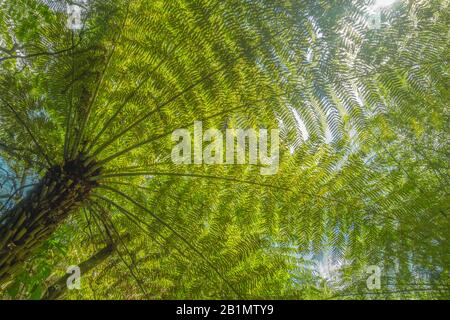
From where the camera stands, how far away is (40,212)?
1.59 metres

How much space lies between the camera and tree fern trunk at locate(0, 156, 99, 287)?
1488 millimetres

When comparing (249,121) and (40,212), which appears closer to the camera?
(40,212)

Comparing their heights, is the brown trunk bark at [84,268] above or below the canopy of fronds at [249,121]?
below

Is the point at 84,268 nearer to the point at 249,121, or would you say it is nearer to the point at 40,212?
the point at 40,212

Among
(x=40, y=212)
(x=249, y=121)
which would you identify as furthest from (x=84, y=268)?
(x=249, y=121)

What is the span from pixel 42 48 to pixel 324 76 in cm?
164

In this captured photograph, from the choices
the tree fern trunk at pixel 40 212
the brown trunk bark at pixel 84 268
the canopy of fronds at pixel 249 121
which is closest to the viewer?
the tree fern trunk at pixel 40 212

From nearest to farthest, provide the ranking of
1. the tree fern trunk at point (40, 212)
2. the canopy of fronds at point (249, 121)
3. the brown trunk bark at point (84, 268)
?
the tree fern trunk at point (40, 212)
the canopy of fronds at point (249, 121)
the brown trunk bark at point (84, 268)

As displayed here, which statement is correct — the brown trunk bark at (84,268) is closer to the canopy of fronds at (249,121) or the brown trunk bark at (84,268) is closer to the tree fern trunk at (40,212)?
the canopy of fronds at (249,121)

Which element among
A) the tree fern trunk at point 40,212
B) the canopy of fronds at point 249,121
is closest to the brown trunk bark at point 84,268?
the canopy of fronds at point 249,121

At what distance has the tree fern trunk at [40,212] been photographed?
149cm

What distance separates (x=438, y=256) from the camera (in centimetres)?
199

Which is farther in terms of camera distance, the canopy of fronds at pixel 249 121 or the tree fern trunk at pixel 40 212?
the canopy of fronds at pixel 249 121

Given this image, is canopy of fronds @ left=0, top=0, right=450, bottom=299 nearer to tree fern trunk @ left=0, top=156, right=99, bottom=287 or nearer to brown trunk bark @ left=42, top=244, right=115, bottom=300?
tree fern trunk @ left=0, top=156, right=99, bottom=287
